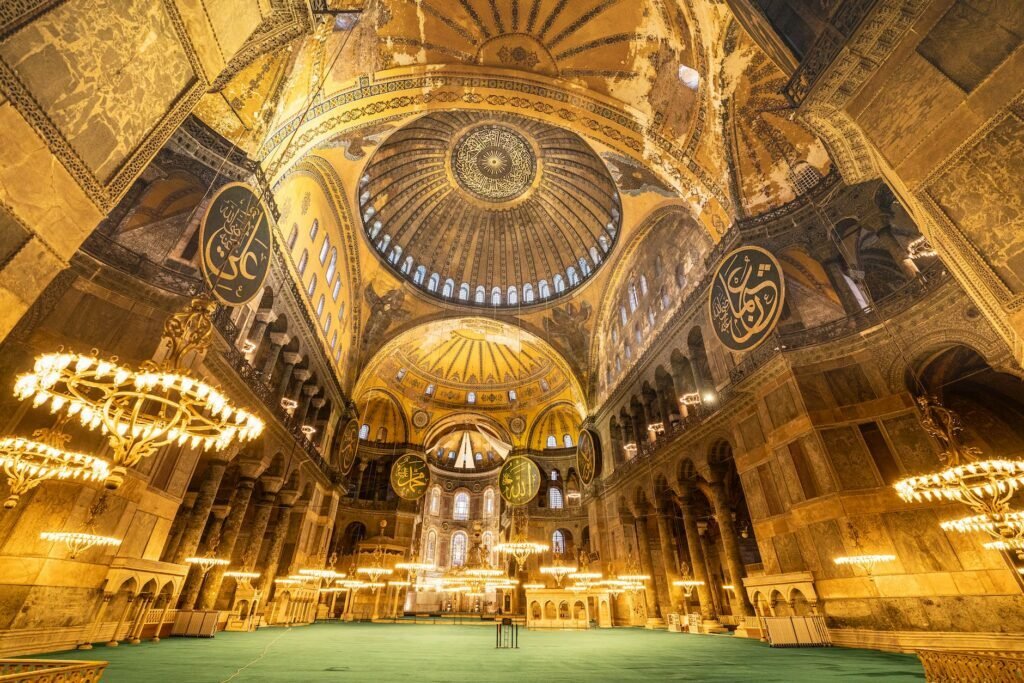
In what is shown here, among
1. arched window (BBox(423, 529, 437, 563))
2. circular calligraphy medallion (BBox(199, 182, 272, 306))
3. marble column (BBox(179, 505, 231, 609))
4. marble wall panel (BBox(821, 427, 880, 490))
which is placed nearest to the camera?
circular calligraphy medallion (BBox(199, 182, 272, 306))

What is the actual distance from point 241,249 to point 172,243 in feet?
6.12

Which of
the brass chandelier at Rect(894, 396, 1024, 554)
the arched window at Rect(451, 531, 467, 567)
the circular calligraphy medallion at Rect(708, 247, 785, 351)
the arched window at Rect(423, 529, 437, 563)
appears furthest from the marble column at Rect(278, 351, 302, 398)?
the arched window at Rect(451, 531, 467, 567)

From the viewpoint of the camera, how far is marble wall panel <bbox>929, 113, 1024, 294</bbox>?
3.26m

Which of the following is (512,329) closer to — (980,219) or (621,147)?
(621,147)

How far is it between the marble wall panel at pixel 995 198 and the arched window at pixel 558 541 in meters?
22.7

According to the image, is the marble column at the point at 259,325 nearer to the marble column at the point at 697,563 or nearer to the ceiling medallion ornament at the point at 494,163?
the ceiling medallion ornament at the point at 494,163

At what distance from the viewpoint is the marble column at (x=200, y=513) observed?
30.0 feet

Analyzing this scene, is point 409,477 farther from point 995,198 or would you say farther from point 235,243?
point 995,198

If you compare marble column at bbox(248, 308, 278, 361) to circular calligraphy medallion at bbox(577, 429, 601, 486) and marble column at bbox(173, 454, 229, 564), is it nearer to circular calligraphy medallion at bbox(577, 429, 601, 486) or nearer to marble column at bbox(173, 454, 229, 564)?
marble column at bbox(173, 454, 229, 564)

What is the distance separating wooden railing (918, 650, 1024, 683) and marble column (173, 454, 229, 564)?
12.0m

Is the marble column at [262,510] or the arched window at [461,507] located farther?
the arched window at [461,507]

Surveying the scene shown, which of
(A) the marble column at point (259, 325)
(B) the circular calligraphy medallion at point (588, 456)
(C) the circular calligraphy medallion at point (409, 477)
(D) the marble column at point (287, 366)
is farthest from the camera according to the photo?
(C) the circular calligraphy medallion at point (409, 477)

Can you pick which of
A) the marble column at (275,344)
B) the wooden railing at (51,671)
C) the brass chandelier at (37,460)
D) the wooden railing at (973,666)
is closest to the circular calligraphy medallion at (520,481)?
the marble column at (275,344)

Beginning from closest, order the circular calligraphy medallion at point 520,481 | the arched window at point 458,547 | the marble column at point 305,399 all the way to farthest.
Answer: the marble column at point 305,399
the circular calligraphy medallion at point 520,481
the arched window at point 458,547
